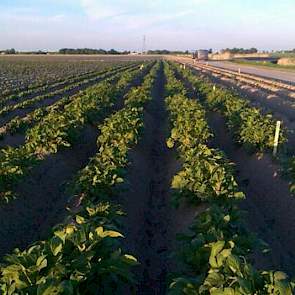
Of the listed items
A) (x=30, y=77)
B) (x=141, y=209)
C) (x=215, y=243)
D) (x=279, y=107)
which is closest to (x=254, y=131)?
(x=141, y=209)

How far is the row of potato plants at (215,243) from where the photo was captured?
14.5ft

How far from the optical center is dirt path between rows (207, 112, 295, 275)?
25.8 ft

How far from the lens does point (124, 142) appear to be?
1231cm

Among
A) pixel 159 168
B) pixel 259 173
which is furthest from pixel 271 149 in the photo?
pixel 159 168

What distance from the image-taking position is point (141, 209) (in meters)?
9.94

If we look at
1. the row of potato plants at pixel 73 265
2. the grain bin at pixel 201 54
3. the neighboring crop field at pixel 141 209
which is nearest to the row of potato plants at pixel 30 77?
the neighboring crop field at pixel 141 209

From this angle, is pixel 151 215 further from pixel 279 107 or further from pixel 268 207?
pixel 279 107

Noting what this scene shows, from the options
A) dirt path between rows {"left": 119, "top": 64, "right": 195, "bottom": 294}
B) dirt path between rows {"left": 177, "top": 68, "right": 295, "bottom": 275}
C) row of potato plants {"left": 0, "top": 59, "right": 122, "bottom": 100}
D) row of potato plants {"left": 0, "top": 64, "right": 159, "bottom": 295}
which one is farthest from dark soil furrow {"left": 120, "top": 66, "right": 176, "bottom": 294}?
row of potato plants {"left": 0, "top": 59, "right": 122, "bottom": 100}

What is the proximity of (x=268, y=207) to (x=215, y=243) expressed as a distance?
5486 mm

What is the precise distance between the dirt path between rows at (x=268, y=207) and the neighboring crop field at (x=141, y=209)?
0.04 m

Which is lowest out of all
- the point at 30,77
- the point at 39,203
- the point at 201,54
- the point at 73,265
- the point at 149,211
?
the point at 201,54

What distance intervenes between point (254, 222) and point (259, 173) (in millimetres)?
2924

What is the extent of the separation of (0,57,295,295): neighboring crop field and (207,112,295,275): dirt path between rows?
4cm

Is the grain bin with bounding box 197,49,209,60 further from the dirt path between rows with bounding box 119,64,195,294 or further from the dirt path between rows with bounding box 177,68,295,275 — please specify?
the dirt path between rows with bounding box 177,68,295,275
